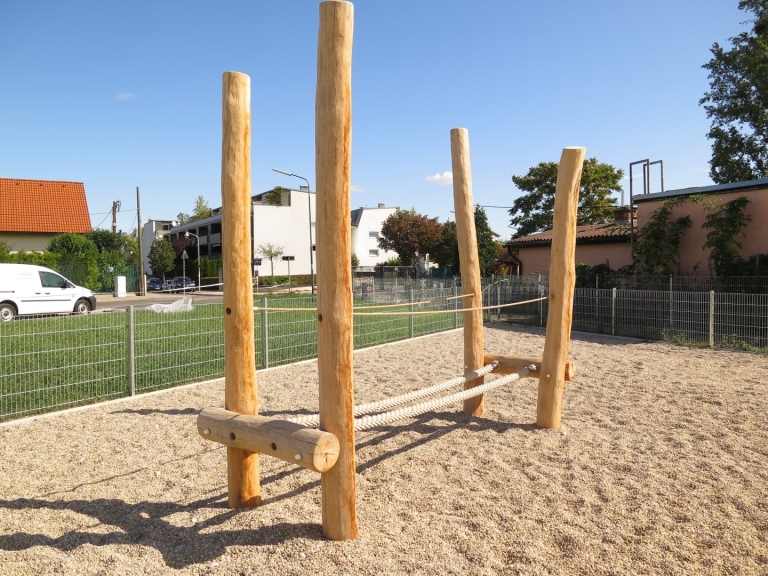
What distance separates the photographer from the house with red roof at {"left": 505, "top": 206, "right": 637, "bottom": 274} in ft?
67.4

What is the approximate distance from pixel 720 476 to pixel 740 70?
27833 mm

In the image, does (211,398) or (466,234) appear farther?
(211,398)

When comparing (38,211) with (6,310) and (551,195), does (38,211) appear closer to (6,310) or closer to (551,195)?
(6,310)

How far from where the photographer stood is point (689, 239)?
53.3ft

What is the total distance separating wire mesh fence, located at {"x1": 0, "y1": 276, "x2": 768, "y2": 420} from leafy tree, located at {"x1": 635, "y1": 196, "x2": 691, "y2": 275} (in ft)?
10.4

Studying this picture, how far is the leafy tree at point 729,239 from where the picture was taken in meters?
14.6

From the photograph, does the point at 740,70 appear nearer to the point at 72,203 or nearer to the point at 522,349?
the point at 522,349

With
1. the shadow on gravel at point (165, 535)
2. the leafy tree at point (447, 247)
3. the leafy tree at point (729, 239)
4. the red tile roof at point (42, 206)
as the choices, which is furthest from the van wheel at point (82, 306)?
the leafy tree at point (447, 247)

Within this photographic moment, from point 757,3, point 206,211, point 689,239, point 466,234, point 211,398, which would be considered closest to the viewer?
point 466,234

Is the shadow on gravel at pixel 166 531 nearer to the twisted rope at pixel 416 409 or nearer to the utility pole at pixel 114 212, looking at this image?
the twisted rope at pixel 416 409

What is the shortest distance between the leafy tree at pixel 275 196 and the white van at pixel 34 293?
37.2 m

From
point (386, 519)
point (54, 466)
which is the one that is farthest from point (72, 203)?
point (386, 519)

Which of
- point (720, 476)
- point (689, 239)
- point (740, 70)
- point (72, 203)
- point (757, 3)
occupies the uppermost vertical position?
point (757, 3)

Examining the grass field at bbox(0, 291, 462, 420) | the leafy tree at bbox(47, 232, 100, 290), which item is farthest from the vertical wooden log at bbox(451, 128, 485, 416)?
the leafy tree at bbox(47, 232, 100, 290)
